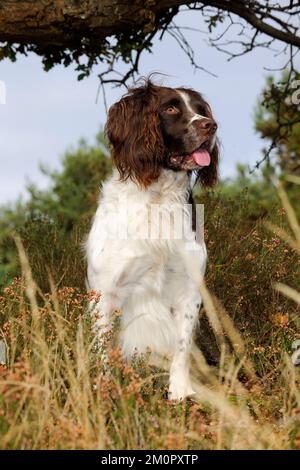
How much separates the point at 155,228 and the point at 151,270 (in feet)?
0.84

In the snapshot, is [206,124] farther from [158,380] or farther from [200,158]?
[158,380]

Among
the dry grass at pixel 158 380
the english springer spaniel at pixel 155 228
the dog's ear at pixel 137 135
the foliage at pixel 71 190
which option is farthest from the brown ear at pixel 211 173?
the foliage at pixel 71 190

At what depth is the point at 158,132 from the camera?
17.5 ft

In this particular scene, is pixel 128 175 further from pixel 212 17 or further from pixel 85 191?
pixel 85 191

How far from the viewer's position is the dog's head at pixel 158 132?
207 inches

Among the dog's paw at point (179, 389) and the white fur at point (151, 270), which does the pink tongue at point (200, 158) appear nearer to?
the white fur at point (151, 270)

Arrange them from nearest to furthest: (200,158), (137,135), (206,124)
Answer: (206,124) < (200,158) < (137,135)

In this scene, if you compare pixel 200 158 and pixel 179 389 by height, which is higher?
pixel 200 158

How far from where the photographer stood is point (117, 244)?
5.30 metres

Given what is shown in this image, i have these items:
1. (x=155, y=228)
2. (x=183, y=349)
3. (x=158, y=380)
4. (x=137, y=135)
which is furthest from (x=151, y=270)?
(x=137, y=135)

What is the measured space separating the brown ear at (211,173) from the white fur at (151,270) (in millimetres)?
326
